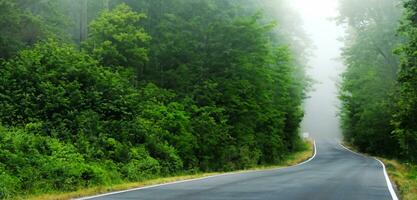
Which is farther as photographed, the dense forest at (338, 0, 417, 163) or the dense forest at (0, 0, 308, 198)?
the dense forest at (338, 0, 417, 163)

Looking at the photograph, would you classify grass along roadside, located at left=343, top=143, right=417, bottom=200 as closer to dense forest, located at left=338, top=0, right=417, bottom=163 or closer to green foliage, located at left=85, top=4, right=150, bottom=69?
dense forest, located at left=338, top=0, right=417, bottom=163

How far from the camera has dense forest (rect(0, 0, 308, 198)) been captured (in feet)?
56.9

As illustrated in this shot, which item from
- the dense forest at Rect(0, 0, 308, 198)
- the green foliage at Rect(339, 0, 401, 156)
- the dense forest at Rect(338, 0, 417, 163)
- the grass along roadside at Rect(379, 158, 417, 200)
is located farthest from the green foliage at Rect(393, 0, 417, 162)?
the green foliage at Rect(339, 0, 401, 156)

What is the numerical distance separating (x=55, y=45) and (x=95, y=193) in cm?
1006

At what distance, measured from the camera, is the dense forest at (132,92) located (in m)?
17.3

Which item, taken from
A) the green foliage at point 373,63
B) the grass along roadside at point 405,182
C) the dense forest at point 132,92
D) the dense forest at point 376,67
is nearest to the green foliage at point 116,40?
the dense forest at point 132,92

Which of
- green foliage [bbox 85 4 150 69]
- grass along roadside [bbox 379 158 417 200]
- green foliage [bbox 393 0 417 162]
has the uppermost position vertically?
green foliage [bbox 85 4 150 69]

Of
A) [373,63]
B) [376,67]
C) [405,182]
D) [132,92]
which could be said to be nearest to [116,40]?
[132,92]

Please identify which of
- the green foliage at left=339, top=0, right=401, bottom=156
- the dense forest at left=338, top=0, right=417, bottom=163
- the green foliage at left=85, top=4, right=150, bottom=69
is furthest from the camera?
the green foliage at left=339, top=0, right=401, bottom=156

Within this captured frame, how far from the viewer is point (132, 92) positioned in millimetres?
23938

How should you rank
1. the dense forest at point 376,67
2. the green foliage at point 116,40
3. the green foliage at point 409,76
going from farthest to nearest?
the dense forest at point 376,67 → the green foliage at point 116,40 → the green foliage at point 409,76

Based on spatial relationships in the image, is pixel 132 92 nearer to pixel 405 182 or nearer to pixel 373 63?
pixel 405 182

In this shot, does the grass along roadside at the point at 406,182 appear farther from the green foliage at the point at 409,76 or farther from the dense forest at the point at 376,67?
the dense forest at the point at 376,67

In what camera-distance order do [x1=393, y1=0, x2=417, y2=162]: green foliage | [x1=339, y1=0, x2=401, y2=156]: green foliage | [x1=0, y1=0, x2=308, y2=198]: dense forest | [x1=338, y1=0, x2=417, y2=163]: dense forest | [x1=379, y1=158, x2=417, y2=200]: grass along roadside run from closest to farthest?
1. [x1=379, y1=158, x2=417, y2=200]: grass along roadside
2. [x1=0, y1=0, x2=308, y2=198]: dense forest
3. [x1=393, y1=0, x2=417, y2=162]: green foliage
4. [x1=338, y1=0, x2=417, y2=163]: dense forest
5. [x1=339, y1=0, x2=401, y2=156]: green foliage
